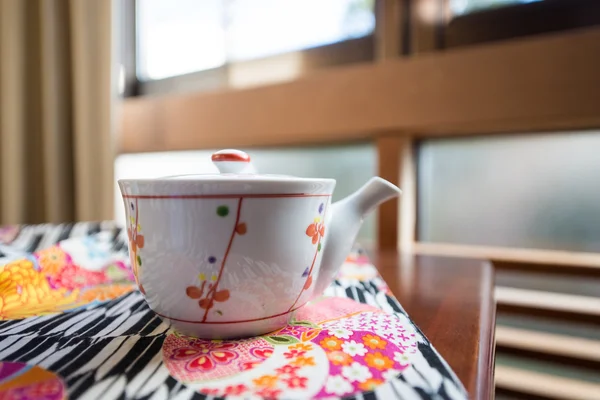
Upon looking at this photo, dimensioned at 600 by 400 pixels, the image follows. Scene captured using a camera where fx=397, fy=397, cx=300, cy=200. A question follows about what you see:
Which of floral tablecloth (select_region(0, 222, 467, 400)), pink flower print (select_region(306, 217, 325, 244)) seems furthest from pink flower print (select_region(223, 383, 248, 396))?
pink flower print (select_region(306, 217, 325, 244))

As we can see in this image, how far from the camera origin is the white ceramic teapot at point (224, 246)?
0.26 metres

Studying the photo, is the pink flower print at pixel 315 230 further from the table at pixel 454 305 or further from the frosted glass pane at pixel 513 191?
the frosted glass pane at pixel 513 191

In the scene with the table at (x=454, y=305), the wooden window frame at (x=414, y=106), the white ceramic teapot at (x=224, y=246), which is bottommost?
the table at (x=454, y=305)

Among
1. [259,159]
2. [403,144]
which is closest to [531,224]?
[403,144]

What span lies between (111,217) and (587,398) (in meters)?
1.13

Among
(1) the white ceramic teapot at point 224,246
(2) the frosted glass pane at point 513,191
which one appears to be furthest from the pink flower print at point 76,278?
(2) the frosted glass pane at point 513,191

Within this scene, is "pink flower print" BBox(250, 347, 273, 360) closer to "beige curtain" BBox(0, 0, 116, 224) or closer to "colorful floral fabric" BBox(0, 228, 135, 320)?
"colorful floral fabric" BBox(0, 228, 135, 320)

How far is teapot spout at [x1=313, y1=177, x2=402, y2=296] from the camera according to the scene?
1.10 ft

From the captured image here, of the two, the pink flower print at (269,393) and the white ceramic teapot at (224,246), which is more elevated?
the white ceramic teapot at (224,246)

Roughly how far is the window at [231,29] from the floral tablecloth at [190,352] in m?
0.76

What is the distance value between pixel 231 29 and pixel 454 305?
1.04 m

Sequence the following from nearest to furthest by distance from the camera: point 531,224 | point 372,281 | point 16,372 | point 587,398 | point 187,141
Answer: point 16,372, point 372,281, point 587,398, point 531,224, point 187,141

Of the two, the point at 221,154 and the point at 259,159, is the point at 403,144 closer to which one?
the point at 259,159

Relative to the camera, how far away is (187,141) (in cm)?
106
